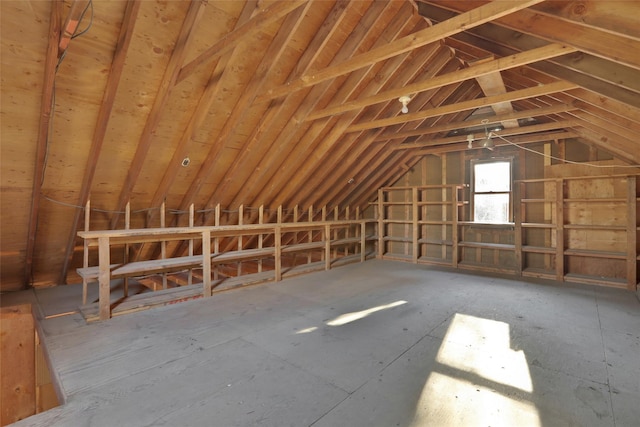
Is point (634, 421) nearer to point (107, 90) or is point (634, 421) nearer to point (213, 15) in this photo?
point (213, 15)

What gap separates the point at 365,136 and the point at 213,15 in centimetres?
310

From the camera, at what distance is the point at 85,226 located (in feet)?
12.4

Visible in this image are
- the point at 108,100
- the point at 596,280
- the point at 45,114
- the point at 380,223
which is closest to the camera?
the point at 45,114

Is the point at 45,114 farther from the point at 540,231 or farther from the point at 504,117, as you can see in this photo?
the point at 540,231

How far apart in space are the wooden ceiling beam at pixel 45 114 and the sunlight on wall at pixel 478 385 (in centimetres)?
369

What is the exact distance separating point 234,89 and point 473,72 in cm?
257

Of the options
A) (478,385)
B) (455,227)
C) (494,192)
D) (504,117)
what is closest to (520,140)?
(494,192)

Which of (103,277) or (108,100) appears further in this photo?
(103,277)

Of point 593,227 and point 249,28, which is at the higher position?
point 249,28

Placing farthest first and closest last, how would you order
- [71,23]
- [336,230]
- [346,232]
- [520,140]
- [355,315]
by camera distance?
1. [336,230]
2. [346,232]
3. [520,140]
4. [355,315]
5. [71,23]

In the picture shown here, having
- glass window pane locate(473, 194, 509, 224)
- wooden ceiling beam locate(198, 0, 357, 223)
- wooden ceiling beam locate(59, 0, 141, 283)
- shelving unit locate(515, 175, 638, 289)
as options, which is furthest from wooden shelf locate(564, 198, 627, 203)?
wooden ceiling beam locate(59, 0, 141, 283)

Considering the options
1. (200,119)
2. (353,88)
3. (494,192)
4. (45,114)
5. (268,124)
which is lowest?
(494,192)

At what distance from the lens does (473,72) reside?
2.87 meters

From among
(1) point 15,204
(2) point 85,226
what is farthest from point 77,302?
(1) point 15,204
